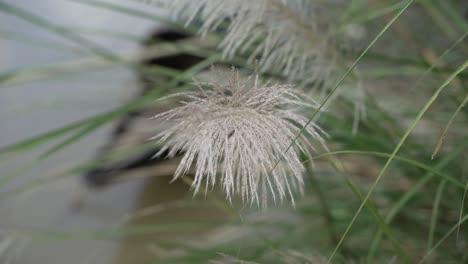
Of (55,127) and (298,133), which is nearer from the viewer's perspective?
(298,133)

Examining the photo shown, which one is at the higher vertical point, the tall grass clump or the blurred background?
the tall grass clump

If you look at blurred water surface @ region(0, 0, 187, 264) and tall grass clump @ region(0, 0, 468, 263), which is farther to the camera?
blurred water surface @ region(0, 0, 187, 264)

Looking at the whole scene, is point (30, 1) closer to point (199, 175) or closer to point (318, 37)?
point (318, 37)

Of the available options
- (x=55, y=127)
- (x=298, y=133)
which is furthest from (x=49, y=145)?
(x=298, y=133)

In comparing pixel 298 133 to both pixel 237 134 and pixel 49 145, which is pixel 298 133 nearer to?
pixel 237 134

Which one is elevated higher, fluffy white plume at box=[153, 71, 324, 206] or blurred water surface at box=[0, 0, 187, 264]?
fluffy white plume at box=[153, 71, 324, 206]

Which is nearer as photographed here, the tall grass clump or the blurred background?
the tall grass clump

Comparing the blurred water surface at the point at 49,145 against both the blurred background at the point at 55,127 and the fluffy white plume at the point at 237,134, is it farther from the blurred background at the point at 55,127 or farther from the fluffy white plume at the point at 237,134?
the fluffy white plume at the point at 237,134

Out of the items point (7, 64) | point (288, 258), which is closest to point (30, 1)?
point (7, 64)

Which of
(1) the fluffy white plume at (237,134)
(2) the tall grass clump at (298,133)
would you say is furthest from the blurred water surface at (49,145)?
(1) the fluffy white plume at (237,134)

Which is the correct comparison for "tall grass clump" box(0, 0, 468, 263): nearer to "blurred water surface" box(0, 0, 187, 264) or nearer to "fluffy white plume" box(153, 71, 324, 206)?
"fluffy white plume" box(153, 71, 324, 206)

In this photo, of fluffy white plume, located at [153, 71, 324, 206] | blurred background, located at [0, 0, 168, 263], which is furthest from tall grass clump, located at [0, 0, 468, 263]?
blurred background, located at [0, 0, 168, 263]
